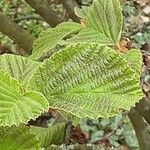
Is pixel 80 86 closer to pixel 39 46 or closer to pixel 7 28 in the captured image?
pixel 39 46

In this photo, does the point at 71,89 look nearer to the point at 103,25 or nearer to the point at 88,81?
the point at 88,81

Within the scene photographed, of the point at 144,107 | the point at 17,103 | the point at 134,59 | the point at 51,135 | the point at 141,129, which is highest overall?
the point at 17,103

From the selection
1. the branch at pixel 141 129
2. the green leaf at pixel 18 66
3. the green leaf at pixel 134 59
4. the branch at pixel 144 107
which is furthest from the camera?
the branch at pixel 141 129

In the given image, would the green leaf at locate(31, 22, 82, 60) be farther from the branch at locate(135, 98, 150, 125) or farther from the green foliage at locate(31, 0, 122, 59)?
the branch at locate(135, 98, 150, 125)

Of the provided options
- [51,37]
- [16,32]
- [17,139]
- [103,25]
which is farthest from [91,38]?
[16,32]

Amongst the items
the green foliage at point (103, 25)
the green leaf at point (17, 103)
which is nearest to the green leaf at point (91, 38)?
the green foliage at point (103, 25)

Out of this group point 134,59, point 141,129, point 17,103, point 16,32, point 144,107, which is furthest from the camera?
point 16,32

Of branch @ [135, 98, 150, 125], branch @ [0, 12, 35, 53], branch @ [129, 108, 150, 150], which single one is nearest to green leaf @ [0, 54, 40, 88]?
branch @ [135, 98, 150, 125]

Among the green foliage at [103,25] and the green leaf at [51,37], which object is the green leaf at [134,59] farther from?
the green leaf at [51,37]
